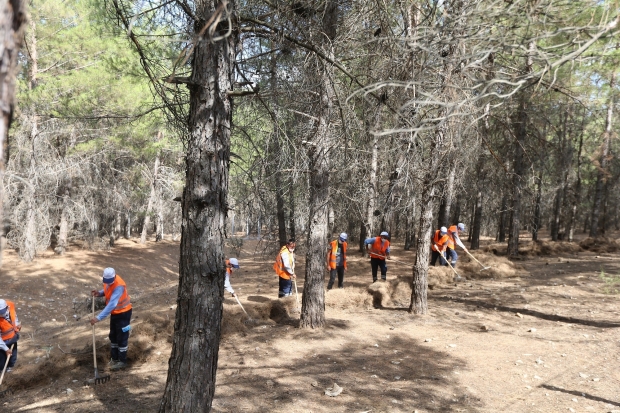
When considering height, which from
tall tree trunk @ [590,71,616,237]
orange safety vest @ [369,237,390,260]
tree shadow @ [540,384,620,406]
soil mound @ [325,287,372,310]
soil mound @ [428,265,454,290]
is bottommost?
tree shadow @ [540,384,620,406]

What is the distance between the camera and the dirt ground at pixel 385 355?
191 inches

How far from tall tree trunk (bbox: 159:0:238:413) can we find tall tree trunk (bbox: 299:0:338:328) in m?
3.13

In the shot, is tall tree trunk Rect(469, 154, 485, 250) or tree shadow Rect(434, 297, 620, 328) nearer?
tree shadow Rect(434, 297, 620, 328)

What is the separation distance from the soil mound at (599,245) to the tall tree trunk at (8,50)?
68.0ft

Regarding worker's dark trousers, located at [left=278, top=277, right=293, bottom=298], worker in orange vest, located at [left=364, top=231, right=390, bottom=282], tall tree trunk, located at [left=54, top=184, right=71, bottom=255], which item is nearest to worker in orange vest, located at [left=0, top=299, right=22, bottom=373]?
worker's dark trousers, located at [left=278, top=277, right=293, bottom=298]

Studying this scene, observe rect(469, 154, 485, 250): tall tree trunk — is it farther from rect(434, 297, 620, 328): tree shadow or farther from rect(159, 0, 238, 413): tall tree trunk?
rect(159, 0, 238, 413): tall tree trunk

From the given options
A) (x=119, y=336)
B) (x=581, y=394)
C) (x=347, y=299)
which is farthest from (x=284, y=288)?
(x=581, y=394)

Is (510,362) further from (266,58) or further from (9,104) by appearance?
(9,104)

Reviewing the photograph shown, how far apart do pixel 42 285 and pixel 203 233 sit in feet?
45.4

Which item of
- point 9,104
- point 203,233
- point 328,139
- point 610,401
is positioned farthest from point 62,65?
point 610,401

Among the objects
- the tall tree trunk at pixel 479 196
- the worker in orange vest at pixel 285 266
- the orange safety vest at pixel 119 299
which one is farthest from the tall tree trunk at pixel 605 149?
the orange safety vest at pixel 119 299

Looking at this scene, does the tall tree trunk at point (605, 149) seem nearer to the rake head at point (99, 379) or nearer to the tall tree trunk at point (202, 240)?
the tall tree trunk at point (202, 240)

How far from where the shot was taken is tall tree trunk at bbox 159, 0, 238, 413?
338 centimetres

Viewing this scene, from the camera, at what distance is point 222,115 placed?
3496mm
